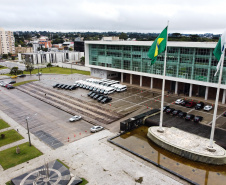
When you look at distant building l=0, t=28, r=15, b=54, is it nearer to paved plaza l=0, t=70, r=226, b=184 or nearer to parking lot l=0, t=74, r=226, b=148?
parking lot l=0, t=74, r=226, b=148

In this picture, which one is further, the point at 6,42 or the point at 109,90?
the point at 6,42

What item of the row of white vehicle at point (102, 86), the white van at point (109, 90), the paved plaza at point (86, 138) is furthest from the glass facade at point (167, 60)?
the white van at point (109, 90)

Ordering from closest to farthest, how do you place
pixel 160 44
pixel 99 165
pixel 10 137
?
pixel 99 165 < pixel 160 44 < pixel 10 137

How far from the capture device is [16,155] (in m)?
27.8

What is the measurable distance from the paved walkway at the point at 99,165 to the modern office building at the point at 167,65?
31.5m

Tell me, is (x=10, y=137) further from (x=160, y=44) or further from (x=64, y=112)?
(x=160, y=44)

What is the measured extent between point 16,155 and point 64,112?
57.3 feet

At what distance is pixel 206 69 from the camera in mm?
48719

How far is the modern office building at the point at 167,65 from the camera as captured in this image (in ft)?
160

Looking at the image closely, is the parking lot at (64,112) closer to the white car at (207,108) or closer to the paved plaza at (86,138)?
the paved plaza at (86,138)

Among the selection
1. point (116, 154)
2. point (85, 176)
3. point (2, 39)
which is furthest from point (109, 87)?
point (2, 39)

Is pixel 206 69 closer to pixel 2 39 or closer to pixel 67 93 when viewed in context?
pixel 67 93

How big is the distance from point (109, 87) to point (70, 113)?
20.2 metres

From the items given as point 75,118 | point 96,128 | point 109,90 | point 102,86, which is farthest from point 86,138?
point 102,86
